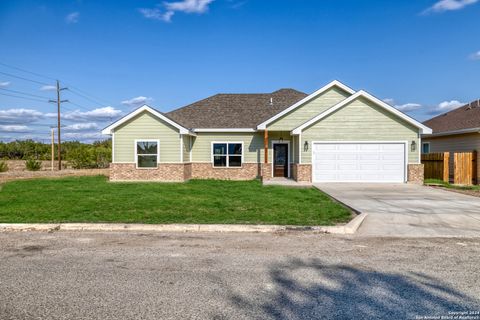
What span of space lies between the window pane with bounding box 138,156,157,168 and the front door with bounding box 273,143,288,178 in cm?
759

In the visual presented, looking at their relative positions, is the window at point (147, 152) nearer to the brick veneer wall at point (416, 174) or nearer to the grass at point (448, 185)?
the brick veneer wall at point (416, 174)

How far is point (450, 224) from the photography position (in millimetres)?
8477

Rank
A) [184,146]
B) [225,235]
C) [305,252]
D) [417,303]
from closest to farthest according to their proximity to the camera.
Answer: [417,303], [305,252], [225,235], [184,146]

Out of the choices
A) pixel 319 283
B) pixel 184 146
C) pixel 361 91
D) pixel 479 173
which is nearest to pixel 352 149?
pixel 361 91

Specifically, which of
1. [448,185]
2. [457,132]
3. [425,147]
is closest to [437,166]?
[457,132]

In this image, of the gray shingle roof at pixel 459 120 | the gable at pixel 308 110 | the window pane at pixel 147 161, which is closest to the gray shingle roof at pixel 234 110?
the gable at pixel 308 110

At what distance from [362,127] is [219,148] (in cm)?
887

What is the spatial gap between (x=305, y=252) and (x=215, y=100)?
69.7ft

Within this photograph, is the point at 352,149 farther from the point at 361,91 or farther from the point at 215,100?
the point at 215,100

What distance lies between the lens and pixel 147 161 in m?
20.7

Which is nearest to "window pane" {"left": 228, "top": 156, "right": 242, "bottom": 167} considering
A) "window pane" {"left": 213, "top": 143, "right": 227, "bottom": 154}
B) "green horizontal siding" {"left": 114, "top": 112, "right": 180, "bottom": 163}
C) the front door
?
"window pane" {"left": 213, "top": 143, "right": 227, "bottom": 154}

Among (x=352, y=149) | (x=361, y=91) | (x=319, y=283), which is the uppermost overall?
(x=361, y=91)

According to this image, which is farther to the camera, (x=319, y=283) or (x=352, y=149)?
(x=352, y=149)

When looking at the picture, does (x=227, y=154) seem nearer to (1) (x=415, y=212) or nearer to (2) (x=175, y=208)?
(2) (x=175, y=208)
